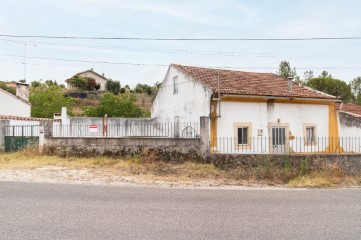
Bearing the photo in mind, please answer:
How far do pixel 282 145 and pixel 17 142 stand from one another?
1564cm

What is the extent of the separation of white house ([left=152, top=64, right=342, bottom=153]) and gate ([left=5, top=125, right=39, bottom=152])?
29.4 feet

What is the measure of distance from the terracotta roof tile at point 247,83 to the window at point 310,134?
6.21ft

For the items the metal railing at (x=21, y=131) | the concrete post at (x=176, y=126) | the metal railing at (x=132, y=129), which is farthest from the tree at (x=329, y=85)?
the metal railing at (x=21, y=131)

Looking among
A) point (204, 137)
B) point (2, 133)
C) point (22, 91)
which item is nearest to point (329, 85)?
point (204, 137)

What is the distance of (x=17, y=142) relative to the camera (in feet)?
65.0

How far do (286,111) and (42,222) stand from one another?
16.8 metres

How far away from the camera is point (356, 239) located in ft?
18.1

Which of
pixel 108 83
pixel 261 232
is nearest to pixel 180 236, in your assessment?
pixel 261 232

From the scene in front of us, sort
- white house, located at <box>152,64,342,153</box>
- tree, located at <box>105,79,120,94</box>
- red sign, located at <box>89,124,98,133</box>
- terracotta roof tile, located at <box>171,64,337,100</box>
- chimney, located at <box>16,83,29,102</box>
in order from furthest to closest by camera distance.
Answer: tree, located at <box>105,79,120,94</box>, chimney, located at <box>16,83,29,102</box>, red sign, located at <box>89,124,98,133</box>, terracotta roof tile, located at <box>171,64,337,100</box>, white house, located at <box>152,64,342,153</box>

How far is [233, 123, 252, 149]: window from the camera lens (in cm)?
1888

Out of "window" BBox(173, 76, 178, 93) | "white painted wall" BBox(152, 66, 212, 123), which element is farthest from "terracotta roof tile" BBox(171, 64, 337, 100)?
"window" BBox(173, 76, 178, 93)

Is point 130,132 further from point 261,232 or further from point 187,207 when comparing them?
point 261,232

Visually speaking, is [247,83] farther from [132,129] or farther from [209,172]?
[132,129]

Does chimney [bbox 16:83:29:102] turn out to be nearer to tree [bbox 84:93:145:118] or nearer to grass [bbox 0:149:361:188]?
tree [bbox 84:93:145:118]
